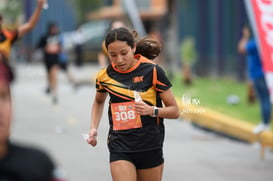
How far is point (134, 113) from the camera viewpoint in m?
5.22

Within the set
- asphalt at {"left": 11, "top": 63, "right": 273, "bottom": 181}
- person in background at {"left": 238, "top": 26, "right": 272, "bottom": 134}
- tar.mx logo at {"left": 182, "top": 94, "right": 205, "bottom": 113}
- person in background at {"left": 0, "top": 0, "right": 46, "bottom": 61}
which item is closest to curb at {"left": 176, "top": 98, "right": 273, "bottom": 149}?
asphalt at {"left": 11, "top": 63, "right": 273, "bottom": 181}

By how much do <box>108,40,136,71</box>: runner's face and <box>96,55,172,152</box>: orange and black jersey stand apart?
131mm

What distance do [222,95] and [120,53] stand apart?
13.2 metres

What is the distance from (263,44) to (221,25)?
1541 centimetres

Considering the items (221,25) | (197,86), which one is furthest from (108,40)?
(221,25)

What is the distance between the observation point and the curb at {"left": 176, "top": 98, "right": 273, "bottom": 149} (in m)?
11.3

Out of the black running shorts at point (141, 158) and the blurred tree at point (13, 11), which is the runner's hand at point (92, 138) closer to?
the black running shorts at point (141, 158)

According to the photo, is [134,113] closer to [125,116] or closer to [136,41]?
[125,116]

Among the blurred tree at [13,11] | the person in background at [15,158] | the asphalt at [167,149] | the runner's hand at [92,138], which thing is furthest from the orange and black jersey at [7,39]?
the blurred tree at [13,11]

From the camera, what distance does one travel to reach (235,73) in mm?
22453

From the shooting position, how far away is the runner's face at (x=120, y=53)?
5.14 meters

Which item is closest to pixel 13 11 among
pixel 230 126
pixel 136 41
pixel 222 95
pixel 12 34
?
pixel 222 95

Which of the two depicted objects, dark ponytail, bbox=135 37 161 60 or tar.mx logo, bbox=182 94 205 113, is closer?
tar.mx logo, bbox=182 94 205 113

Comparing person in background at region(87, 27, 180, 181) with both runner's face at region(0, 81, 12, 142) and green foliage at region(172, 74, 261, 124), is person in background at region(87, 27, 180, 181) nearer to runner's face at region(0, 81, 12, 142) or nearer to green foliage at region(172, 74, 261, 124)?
runner's face at region(0, 81, 12, 142)
